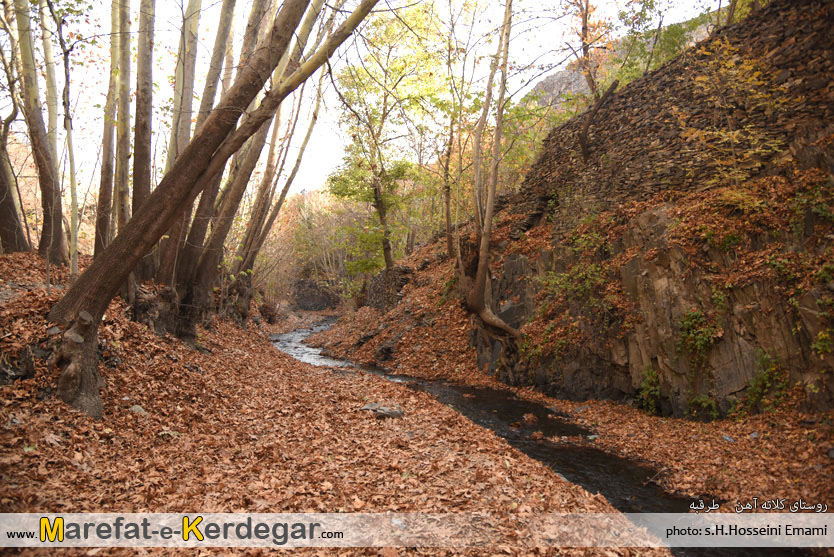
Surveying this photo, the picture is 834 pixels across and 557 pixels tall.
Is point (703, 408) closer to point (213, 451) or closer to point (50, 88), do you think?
point (213, 451)

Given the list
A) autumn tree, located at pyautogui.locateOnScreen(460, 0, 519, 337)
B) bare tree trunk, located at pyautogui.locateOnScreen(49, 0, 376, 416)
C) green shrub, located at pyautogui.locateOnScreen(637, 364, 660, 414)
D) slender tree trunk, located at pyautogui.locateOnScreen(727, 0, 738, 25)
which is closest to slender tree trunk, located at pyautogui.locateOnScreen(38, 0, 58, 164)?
bare tree trunk, located at pyautogui.locateOnScreen(49, 0, 376, 416)

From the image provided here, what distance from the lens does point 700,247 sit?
7.93m

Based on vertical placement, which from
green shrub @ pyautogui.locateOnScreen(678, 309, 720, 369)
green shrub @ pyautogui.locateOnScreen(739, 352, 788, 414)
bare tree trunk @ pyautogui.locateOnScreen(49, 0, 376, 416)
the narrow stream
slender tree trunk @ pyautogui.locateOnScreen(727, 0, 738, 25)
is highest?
slender tree trunk @ pyautogui.locateOnScreen(727, 0, 738, 25)

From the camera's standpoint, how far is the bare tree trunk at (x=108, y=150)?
7.48 meters

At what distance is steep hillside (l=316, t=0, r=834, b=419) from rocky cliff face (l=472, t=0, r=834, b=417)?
3 centimetres

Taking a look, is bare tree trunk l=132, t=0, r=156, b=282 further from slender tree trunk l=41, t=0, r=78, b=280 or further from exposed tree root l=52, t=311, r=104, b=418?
exposed tree root l=52, t=311, r=104, b=418

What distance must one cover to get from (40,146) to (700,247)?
1242 centimetres

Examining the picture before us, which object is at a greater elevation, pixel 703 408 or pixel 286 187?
pixel 286 187

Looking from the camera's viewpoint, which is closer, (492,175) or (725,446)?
(725,446)

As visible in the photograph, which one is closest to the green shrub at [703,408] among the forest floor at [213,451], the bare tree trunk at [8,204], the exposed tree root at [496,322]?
the forest floor at [213,451]

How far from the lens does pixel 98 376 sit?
17.8ft

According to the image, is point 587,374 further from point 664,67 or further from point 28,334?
point 28,334

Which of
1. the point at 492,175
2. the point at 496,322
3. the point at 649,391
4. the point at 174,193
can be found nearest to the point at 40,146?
the point at 174,193

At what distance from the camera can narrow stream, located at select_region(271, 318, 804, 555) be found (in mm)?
5316
